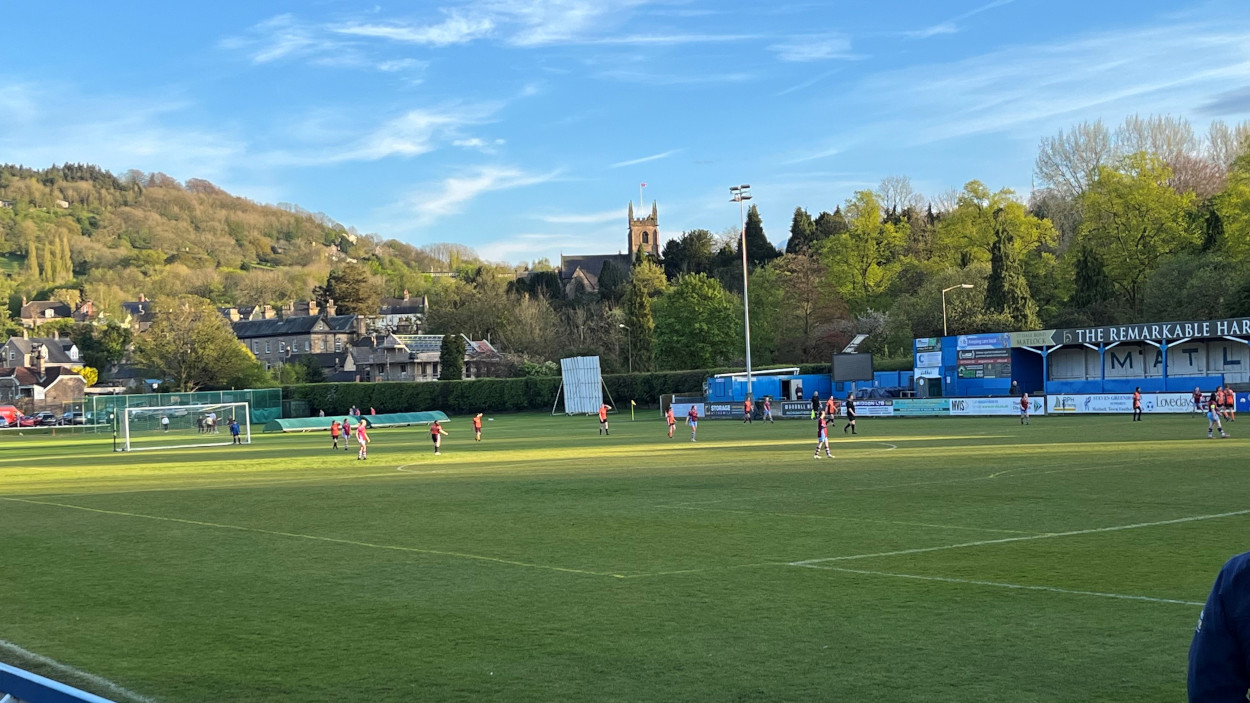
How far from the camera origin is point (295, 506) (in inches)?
989

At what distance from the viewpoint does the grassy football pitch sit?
31.5ft

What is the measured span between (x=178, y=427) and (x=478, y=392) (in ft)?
117

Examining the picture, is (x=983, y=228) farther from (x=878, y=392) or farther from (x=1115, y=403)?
(x=1115, y=403)

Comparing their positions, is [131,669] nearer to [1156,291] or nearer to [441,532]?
[441,532]

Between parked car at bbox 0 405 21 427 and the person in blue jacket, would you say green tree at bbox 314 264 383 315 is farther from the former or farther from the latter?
the person in blue jacket

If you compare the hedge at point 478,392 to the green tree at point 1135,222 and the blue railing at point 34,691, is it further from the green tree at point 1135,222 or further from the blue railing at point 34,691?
the blue railing at point 34,691

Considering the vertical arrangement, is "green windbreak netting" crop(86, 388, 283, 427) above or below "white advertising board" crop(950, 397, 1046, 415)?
above

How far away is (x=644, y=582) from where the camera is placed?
14164 millimetres

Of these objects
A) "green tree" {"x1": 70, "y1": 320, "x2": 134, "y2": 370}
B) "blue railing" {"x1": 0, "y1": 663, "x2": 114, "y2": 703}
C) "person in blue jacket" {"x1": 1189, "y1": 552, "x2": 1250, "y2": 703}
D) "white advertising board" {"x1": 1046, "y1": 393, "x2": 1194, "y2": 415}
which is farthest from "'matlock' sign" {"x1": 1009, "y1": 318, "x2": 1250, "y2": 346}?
"green tree" {"x1": 70, "y1": 320, "x2": 134, "y2": 370}

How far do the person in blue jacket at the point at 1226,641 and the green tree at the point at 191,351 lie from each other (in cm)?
11759

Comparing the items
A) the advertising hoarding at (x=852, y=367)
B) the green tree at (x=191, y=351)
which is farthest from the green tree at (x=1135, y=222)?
the green tree at (x=191, y=351)

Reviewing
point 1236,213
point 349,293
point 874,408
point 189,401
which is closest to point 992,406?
point 874,408

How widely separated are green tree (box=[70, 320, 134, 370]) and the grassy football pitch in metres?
125

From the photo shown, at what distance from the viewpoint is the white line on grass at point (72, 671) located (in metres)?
9.33
